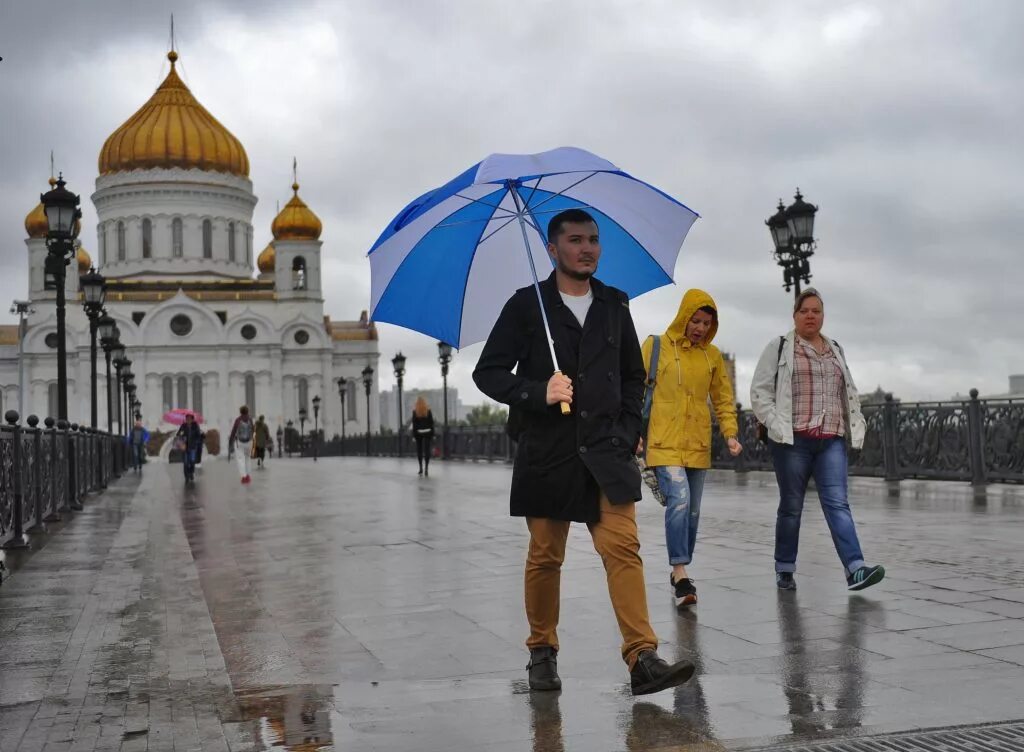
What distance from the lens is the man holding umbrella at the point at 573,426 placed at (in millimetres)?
5039

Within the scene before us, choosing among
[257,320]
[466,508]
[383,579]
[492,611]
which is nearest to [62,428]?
[466,508]

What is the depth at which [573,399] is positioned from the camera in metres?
5.12

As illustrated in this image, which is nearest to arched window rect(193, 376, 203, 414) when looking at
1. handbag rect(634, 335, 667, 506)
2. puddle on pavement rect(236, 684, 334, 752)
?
handbag rect(634, 335, 667, 506)

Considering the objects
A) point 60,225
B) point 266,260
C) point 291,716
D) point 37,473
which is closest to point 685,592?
point 291,716

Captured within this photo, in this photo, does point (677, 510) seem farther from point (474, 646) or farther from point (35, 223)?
point (35, 223)

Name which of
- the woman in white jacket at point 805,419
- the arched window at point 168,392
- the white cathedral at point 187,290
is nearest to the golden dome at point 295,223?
the white cathedral at point 187,290

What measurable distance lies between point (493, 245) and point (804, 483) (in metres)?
→ 2.66

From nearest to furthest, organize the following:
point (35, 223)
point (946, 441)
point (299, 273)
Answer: point (946, 441) < point (35, 223) < point (299, 273)

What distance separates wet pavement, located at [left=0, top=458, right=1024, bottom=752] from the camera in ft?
15.1

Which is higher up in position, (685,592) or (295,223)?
(295,223)

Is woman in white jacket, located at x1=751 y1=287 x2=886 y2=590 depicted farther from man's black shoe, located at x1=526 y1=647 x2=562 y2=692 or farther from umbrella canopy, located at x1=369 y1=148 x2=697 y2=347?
man's black shoe, located at x1=526 y1=647 x2=562 y2=692

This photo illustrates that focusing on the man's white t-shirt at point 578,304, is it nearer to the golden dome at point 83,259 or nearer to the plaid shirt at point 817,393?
the plaid shirt at point 817,393

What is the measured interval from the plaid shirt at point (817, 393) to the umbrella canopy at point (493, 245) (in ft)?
5.15

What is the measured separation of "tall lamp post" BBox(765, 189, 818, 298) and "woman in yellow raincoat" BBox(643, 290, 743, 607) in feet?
35.2
